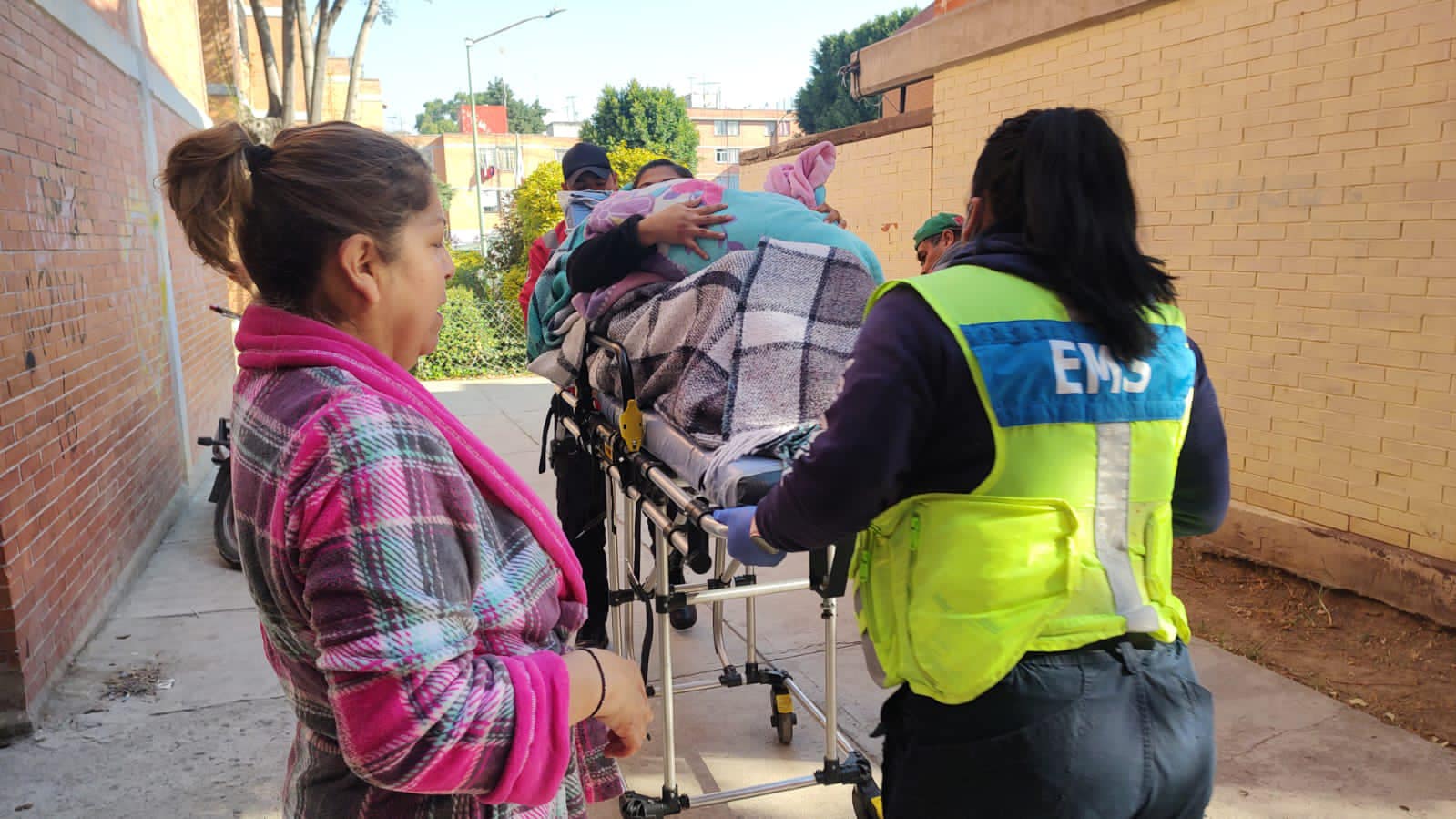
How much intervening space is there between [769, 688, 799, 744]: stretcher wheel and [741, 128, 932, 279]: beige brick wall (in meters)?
4.62

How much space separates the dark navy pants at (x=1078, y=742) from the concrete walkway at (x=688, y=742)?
5.66 feet

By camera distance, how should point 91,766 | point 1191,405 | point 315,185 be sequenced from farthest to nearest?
point 91,766, point 1191,405, point 315,185

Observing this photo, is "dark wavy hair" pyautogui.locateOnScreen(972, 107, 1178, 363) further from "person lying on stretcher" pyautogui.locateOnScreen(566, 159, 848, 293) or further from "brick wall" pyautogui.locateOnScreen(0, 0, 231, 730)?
"brick wall" pyautogui.locateOnScreen(0, 0, 231, 730)

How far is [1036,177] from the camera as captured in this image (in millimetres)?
1461

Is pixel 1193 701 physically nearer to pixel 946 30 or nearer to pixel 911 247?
pixel 946 30

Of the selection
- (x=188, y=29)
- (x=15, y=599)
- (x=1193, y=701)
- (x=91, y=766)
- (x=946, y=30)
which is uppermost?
(x=188, y=29)

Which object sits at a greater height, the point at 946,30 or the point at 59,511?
the point at 946,30

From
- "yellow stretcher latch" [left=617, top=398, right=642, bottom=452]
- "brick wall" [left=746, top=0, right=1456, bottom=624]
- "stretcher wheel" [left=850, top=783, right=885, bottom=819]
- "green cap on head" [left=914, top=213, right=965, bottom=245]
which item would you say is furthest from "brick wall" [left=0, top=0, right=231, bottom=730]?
"brick wall" [left=746, top=0, right=1456, bottom=624]

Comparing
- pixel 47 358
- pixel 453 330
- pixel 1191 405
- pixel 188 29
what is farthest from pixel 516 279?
pixel 1191 405

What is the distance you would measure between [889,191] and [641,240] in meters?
5.78

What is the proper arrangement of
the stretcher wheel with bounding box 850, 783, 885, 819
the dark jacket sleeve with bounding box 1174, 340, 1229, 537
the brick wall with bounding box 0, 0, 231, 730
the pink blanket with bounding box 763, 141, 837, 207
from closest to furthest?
the dark jacket sleeve with bounding box 1174, 340, 1229, 537
the stretcher wheel with bounding box 850, 783, 885, 819
the pink blanket with bounding box 763, 141, 837, 207
the brick wall with bounding box 0, 0, 231, 730

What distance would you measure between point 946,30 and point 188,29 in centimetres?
768

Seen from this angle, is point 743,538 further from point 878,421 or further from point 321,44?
point 321,44

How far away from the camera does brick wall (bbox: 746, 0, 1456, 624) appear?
4.06 metres
